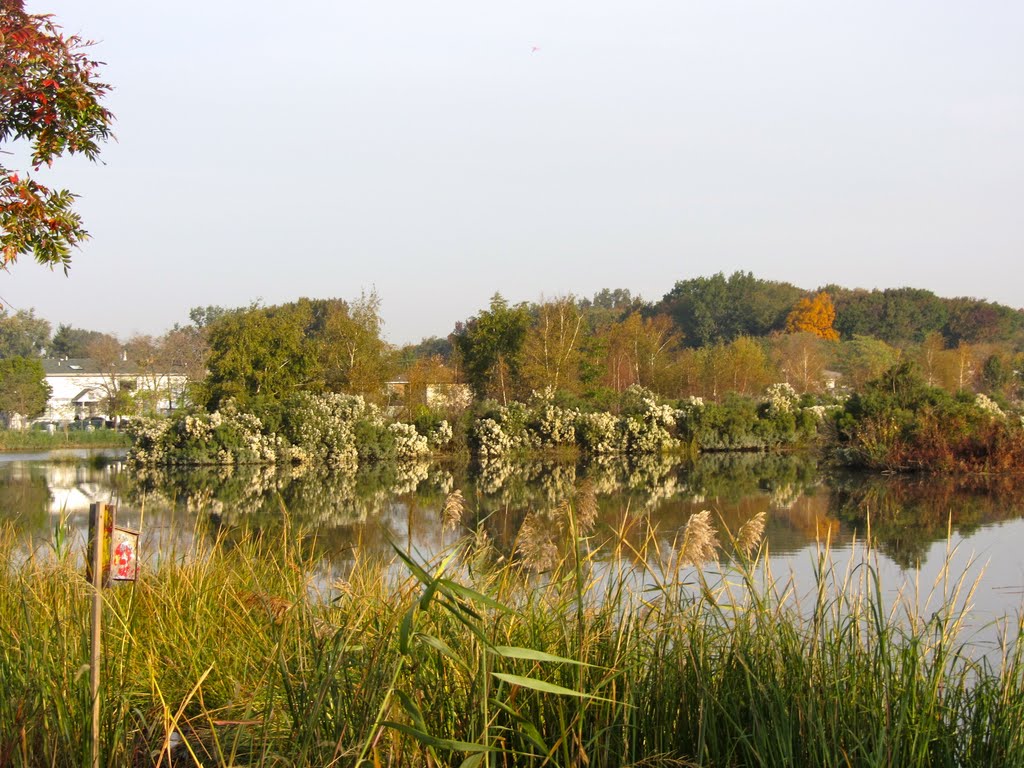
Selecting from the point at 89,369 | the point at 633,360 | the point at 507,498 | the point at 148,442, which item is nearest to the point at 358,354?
the point at 148,442

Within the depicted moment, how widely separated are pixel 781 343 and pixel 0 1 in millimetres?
51659

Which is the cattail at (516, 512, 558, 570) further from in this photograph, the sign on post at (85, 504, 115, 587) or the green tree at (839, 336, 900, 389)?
the green tree at (839, 336, 900, 389)

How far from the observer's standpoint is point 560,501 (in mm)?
8312

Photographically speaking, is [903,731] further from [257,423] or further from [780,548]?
[257,423]

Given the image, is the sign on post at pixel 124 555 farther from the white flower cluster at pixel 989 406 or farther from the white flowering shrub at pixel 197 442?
the white flowering shrub at pixel 197 442

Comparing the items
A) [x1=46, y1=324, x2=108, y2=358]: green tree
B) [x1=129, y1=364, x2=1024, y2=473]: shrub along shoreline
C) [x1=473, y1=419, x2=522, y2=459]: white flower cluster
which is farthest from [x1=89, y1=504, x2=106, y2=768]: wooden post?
[x1=46, y1=324, x2=108, y2=358]: green tree

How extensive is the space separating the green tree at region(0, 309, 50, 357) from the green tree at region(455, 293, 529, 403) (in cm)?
4915

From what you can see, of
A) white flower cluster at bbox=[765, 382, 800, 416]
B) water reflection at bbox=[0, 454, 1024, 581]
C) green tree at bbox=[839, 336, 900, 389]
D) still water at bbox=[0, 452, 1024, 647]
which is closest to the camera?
still water at bbox=[0, 452, 1024, 647]

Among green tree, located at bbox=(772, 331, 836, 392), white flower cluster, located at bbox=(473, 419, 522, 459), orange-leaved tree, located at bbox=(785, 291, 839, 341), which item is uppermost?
orange-leaved tree, located at bbox=(785, 291, 839, 341)

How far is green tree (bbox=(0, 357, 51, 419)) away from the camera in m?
43.4

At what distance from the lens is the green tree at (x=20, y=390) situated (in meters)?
43.4

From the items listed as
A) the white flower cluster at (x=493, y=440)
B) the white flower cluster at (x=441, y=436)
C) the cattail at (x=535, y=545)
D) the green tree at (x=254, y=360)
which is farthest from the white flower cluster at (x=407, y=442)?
the cattail at (x=535, y=545)

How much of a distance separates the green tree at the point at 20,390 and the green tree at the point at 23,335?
89.9ft

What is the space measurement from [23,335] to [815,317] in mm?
56848
